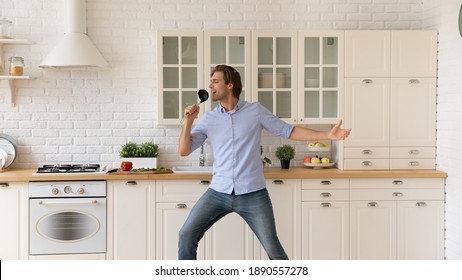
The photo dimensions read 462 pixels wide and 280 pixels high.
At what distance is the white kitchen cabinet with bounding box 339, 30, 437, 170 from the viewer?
6.35m

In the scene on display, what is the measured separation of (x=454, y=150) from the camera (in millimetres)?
6082

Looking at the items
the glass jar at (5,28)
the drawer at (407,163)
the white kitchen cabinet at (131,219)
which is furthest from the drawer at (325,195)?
the glass jar at (5,28)

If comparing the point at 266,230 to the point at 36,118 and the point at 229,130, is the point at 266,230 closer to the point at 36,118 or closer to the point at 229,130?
the point at 229,130

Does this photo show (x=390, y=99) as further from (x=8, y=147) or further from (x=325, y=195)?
(x=8, y=147)

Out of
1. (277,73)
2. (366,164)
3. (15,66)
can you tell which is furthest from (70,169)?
(366,164)

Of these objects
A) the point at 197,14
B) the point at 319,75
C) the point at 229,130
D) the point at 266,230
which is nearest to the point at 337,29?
the point at 319,75

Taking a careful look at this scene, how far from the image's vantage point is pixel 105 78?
6.62 m

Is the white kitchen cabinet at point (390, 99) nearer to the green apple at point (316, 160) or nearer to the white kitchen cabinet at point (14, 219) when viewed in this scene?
the green apple at point (316, 160)

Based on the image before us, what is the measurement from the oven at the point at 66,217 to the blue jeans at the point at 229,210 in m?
1.21

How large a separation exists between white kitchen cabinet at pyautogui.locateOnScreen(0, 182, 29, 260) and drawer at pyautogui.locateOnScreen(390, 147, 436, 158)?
3155 mm

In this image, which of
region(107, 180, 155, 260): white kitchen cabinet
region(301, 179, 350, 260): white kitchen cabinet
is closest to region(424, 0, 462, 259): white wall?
region(301, 179, 350, 260): white kitchen cabinet

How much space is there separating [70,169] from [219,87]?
1.77m

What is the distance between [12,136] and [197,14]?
1998mm

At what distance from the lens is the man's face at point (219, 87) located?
5.21m
